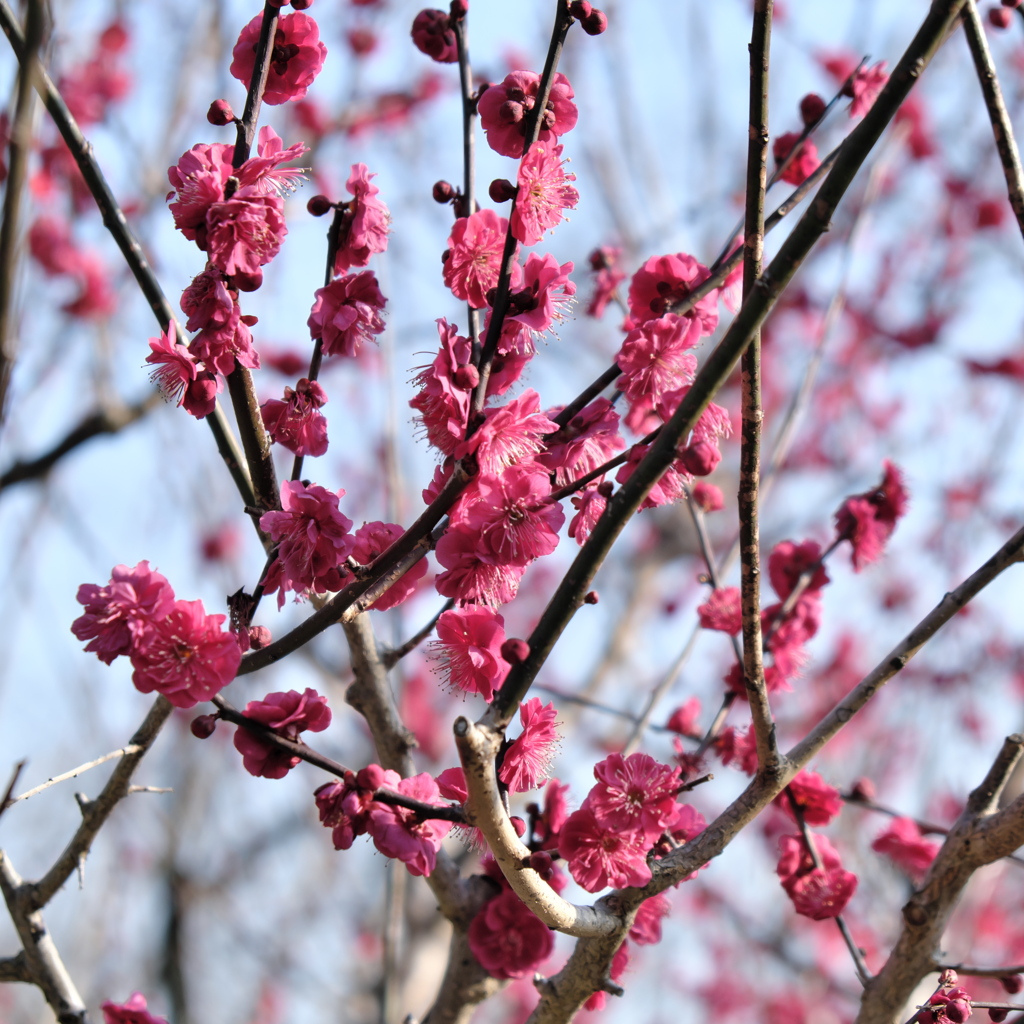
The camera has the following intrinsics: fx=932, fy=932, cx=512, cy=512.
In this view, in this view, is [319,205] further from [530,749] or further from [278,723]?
[530,749]

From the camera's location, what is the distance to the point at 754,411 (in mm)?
1335

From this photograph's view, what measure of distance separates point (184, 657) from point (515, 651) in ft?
1.53

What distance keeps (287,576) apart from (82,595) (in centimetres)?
28

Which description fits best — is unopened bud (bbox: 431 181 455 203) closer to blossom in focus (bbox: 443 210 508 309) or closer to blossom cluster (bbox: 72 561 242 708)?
blossom in focus (bbox: 443 210 508 309)

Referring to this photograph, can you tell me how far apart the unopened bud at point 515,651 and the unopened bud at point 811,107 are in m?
1.35

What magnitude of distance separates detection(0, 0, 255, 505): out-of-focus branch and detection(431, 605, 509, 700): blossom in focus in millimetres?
427

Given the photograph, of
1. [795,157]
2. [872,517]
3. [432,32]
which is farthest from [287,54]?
[872,517]

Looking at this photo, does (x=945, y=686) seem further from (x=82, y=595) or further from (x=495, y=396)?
(x=82, y=595)

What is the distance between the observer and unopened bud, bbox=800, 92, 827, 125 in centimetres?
192

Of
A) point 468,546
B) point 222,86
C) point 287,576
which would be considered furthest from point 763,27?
point 222,86

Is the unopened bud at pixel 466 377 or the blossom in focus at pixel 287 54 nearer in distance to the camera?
the unopened bud at pixel 466 377

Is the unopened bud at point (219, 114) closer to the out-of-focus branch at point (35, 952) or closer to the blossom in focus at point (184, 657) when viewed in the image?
the blossom in focus at point (184, 657)

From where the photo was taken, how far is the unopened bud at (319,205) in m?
1.57

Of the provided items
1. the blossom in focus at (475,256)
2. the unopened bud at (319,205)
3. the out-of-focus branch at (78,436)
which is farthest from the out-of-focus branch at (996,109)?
the out-of-focus branch at (78,436)
